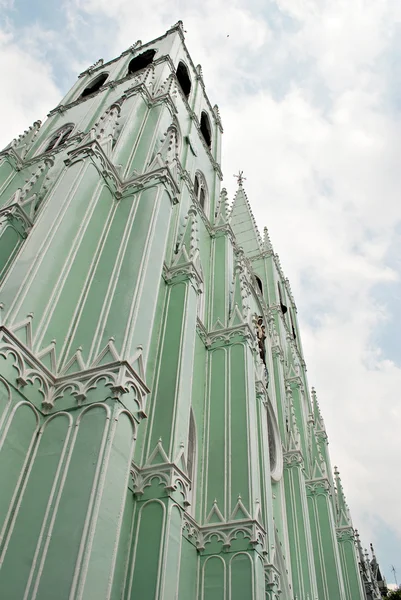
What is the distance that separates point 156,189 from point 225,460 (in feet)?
18.3

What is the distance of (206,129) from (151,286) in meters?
17.4

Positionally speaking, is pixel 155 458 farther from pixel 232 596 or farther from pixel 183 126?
pixel 183 126

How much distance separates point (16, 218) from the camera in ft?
38.3

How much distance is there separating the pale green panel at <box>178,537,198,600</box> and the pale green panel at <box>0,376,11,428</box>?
432cm

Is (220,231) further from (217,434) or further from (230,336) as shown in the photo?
(217,434)

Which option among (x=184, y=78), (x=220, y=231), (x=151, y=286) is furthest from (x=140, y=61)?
(x=151, y=286)

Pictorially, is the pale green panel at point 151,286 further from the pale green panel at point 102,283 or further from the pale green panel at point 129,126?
the pale green panel at point 129,126

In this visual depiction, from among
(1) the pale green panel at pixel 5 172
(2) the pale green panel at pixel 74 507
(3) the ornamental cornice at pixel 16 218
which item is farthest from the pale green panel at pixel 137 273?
(1) the pale green panel at pixel 5 172

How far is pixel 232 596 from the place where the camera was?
8.54 metres

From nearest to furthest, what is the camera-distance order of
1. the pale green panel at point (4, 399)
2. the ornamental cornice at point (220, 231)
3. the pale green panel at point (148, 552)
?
the pale green panel at point (4, 399) → the pale green panel at point (148, 552) → the ornamental cornice at point (220, 231)

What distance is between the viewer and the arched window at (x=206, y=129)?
23.5 meters

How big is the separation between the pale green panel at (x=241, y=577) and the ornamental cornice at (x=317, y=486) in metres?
11.0

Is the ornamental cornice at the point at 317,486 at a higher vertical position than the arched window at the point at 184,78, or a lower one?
lower

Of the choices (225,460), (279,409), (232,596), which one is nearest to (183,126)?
(279,409)
